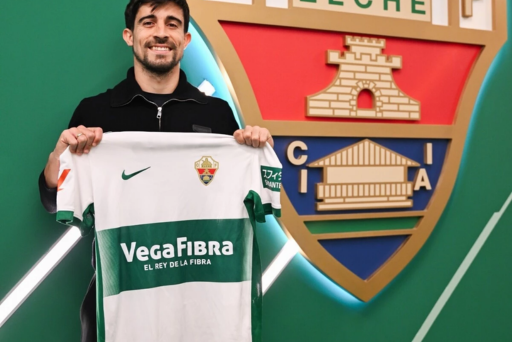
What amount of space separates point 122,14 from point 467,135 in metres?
1.57

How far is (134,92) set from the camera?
4.84ft

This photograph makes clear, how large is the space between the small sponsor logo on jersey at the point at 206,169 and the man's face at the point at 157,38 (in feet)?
1.02

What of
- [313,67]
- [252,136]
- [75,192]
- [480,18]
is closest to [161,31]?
[252,136]

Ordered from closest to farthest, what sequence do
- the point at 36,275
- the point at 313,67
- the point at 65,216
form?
the point at 65,216 < the point at 36,275 < the point at 313,67

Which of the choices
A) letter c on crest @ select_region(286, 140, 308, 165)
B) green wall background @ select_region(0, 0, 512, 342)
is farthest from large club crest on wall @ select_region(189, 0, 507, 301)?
green wall background @ select_region(0, 0, 512, 342)

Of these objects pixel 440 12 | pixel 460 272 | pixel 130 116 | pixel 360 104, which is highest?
pixel 440 12

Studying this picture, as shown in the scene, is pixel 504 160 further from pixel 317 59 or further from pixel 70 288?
pixel 70 288

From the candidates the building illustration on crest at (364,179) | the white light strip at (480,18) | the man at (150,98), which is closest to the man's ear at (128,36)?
the man at (150,98)

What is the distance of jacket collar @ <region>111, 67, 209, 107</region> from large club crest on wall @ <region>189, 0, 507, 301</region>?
0.25 metres

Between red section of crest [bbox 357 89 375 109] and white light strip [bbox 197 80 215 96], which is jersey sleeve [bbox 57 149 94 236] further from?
red section of crest [bbox 357 89 375 109]

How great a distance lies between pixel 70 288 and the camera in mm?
1648

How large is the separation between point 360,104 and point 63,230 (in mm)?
1251

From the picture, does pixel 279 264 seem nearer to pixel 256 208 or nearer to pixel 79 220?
pixel 256 208

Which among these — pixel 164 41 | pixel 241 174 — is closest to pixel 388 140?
pixel 241 174
